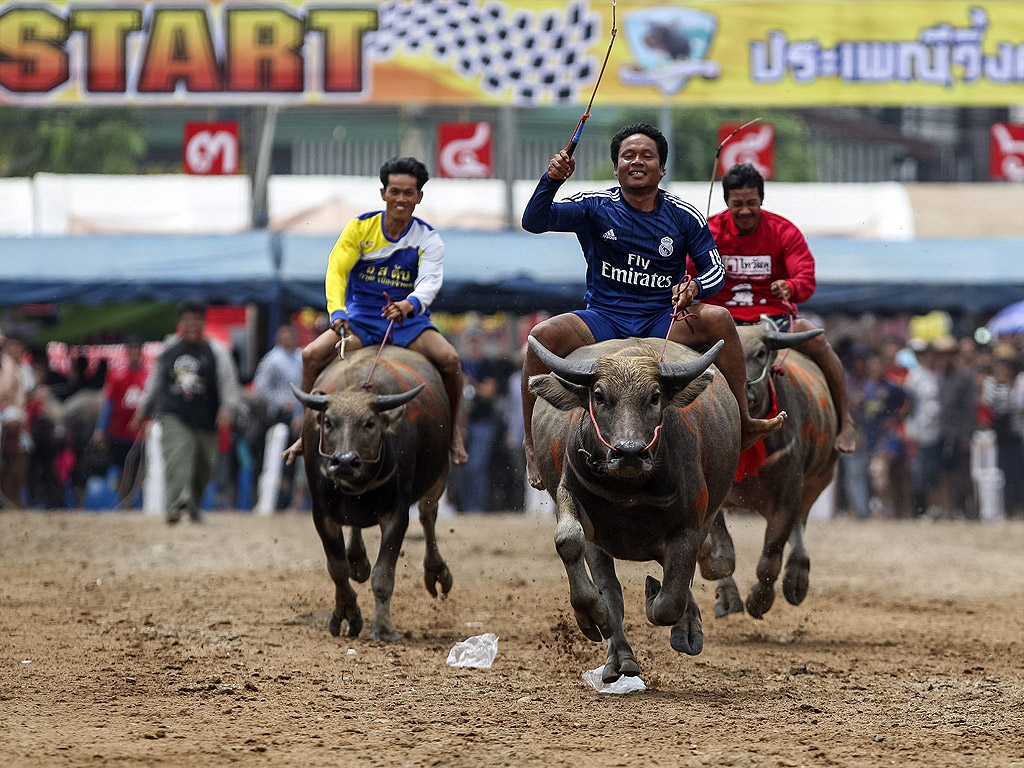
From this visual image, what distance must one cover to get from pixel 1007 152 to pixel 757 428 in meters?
15.5

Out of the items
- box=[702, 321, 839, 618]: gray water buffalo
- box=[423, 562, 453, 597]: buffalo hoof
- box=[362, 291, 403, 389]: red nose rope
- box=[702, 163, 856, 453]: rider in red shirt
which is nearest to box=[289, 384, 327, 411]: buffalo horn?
box=[362, 291, 403, 389]: red nose rope

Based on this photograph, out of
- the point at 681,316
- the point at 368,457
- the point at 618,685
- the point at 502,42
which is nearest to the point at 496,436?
the point at 502,42

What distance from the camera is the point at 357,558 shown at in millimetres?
9438

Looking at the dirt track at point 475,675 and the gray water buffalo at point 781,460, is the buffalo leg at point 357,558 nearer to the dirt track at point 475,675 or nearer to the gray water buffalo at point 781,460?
the dirt track at point 475,675

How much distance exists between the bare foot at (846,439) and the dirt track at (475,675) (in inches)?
46.9

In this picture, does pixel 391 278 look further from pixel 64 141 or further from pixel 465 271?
pixel 64 141

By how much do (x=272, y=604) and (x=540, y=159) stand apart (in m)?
27.2

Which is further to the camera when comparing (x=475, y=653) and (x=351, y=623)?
(x=351, y=623)

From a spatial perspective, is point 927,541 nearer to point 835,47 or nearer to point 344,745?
point 835,47

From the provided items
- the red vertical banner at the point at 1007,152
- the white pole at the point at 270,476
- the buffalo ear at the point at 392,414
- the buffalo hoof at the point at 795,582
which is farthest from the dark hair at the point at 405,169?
the red vertical banner at the point at 1007,152

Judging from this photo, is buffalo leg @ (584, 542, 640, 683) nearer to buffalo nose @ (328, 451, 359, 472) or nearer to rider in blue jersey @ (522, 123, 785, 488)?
rider in blue jersey @ (522, 123, 785, 488)

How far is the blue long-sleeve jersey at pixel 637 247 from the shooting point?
769 cm

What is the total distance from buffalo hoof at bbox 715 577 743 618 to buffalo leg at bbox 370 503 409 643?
7.09ft

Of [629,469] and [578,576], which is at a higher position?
[629,469]
